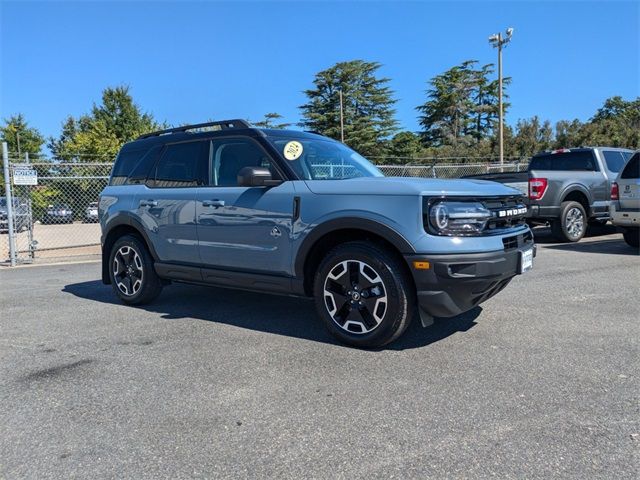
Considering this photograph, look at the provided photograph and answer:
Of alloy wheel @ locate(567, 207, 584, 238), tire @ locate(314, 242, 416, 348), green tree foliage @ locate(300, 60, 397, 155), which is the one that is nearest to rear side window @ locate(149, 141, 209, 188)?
tire @ locate(314, 242, 416, 348)

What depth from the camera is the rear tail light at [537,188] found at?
1055 cm

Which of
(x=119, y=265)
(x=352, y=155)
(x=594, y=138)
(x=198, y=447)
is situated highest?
(x=594, y=138)

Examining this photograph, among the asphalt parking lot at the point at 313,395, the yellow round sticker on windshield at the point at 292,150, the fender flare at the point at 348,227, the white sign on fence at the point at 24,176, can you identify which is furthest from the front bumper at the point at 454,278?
the white sign on fence at the point at 24,176

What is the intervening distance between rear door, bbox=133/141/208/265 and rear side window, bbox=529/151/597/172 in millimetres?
9229

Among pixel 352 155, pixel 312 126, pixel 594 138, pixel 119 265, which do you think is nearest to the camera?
pixel 352 155

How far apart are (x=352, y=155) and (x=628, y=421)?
3.49 m

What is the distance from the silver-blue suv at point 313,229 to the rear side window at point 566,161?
7946 mm

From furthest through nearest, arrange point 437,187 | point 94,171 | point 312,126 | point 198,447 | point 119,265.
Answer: point 312,126 → point 94,171 → point 119,265 → point 437,187 → point 198,447

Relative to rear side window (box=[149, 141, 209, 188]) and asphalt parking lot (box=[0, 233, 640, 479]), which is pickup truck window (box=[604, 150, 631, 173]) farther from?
rear side window (box=[149, 141, 209, 188])

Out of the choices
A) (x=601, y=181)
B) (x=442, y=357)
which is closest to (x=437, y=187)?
(x=442, y=357)

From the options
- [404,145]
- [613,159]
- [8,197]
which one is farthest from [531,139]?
[8,197]

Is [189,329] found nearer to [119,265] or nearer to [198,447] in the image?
[119,265]

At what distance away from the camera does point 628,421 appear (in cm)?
282

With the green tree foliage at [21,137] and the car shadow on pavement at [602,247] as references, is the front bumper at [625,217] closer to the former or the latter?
the car shadow on pavement at [602,247]
